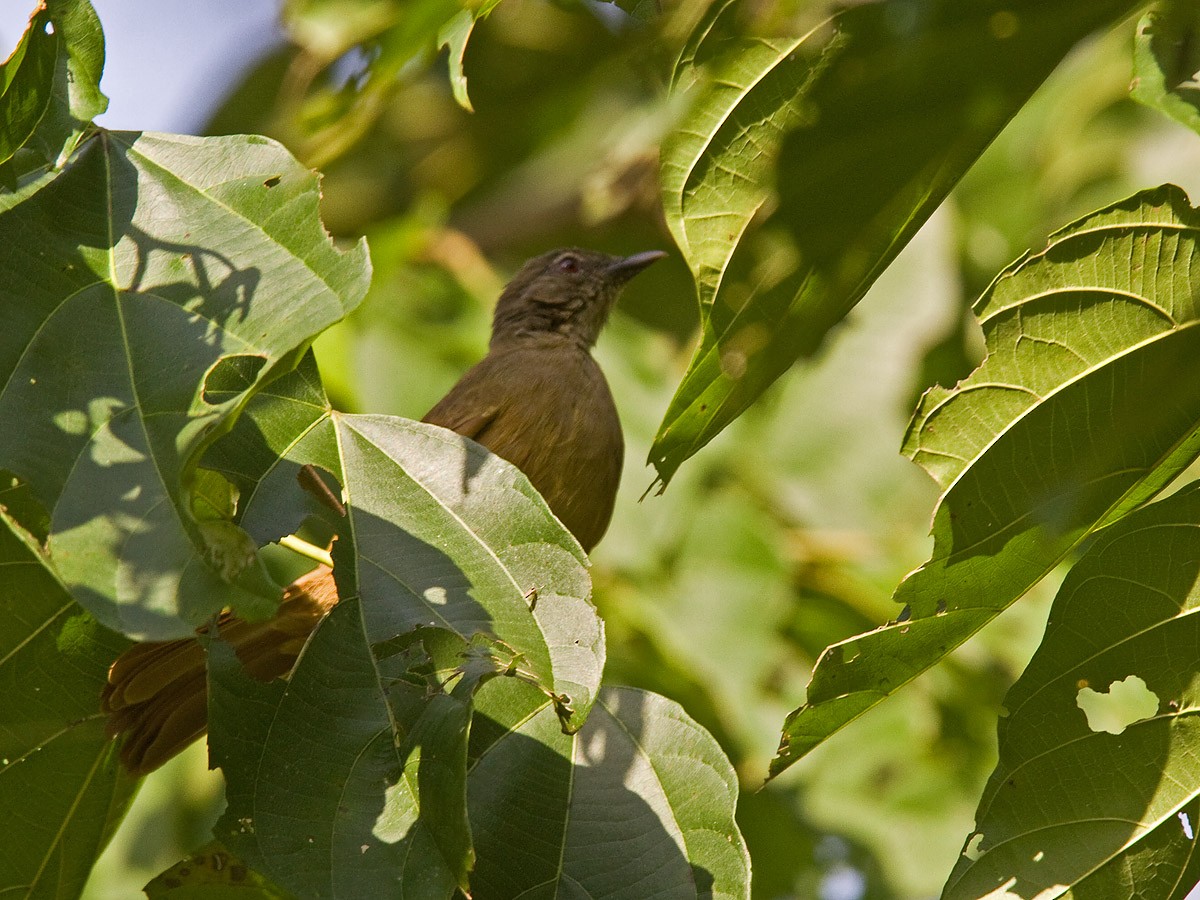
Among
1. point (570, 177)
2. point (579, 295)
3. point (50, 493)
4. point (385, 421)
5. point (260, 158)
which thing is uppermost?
point (570, 177)

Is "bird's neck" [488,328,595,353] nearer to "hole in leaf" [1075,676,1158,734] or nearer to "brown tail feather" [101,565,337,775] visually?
"brown tail feather" [101,565,337,775]

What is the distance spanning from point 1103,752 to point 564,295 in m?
3.23

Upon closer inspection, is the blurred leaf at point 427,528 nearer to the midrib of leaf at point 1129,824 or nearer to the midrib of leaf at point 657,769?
the midrib of leaf at point 657,769

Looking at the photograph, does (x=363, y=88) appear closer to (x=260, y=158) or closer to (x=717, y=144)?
(x=260, y=158)

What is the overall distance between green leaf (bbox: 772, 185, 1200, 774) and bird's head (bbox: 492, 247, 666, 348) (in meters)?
2.85

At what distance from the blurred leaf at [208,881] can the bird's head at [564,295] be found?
261 centimetres

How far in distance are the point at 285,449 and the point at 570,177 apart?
15.9 feet

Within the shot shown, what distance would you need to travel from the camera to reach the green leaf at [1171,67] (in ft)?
6.21

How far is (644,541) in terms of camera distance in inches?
189

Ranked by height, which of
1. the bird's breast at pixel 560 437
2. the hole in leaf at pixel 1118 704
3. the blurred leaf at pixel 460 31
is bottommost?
the hole in leaf at pixel 1118 704

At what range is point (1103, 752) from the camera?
2205 millimetres

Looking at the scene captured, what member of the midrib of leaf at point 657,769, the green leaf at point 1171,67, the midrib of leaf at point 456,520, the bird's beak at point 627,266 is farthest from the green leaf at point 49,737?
the bird's beak at point 627,266

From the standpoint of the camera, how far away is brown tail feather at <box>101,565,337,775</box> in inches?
106

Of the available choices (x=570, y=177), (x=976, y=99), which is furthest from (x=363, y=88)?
(x=570, y=177)
